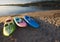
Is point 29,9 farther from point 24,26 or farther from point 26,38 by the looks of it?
point 26,38

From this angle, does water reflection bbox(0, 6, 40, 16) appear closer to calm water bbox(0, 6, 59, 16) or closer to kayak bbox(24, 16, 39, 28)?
calm water bbox(0, 6, 59, 16)

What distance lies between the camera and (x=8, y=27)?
224 centimetres

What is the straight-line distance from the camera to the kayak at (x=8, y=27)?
2133 millimetres

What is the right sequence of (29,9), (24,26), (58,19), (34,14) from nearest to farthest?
(24,26)
(58,19)
(34,14)
(29,9)

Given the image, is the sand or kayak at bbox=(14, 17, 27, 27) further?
kayak at bbox=(14, 17, 27, 27)

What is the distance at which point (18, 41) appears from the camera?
2111 mm

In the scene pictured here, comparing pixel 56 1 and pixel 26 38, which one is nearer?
pixel 26 38

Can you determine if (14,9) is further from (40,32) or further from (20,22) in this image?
(40,32)

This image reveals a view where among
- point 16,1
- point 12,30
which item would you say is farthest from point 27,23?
point 16,1

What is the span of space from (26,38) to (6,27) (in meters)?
0.32

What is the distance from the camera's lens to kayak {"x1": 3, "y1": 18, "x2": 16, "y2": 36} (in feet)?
7.00

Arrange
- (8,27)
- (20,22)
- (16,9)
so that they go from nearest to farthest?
(8,27) < (20,22) < (16,9)

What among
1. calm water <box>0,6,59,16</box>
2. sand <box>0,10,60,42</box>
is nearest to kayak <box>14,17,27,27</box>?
sand <box>0,10,60,42</box>

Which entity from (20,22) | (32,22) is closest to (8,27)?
(20,22)
